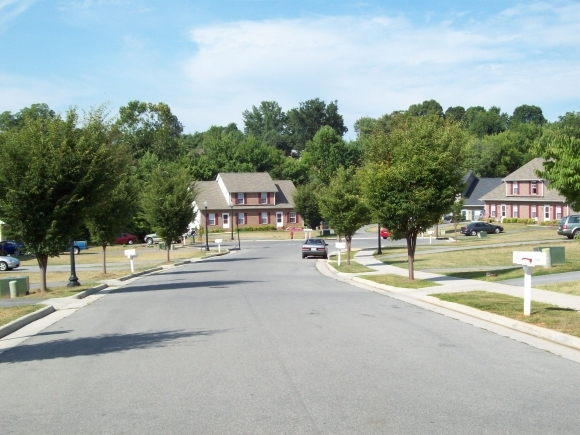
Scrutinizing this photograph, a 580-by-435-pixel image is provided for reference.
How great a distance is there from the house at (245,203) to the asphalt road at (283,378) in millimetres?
75453

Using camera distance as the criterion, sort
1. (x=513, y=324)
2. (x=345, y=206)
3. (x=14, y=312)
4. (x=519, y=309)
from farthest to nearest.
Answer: (x=345, y=206), (x=14, y=312), (x=519, y=309), (x=513, y=324)

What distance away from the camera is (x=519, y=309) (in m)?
15.7

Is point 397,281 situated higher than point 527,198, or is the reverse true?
point 527,198

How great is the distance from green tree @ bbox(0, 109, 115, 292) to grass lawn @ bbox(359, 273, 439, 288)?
1141cm

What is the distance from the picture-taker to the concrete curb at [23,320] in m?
14.5

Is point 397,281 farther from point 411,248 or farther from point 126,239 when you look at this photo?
point 126,239

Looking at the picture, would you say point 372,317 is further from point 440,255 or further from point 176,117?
point 176,117

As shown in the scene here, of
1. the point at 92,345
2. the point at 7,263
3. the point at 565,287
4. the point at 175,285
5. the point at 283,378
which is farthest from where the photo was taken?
the point at 7,263

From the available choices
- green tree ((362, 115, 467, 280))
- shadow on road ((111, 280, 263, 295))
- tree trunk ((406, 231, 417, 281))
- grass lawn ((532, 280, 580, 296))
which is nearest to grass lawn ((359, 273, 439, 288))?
tree trunk ((406, 231, 417, 281))

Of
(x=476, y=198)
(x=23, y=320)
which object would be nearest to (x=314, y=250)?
(x=23, y=320)

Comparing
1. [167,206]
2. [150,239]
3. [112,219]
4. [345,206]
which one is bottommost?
[150,239]

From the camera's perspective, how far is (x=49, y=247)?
24.3m

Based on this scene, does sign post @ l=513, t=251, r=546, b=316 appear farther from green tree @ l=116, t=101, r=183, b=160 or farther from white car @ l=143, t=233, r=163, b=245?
green tree @ l=116, t=101, r=183, b=160

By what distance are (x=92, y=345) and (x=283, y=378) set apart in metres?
4.89
